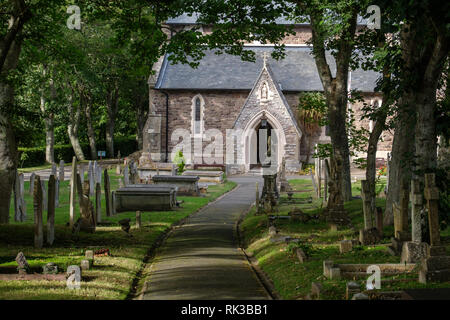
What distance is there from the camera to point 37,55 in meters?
20.9

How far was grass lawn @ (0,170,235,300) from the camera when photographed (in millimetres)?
9750

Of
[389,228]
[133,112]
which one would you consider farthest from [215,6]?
[133,112]

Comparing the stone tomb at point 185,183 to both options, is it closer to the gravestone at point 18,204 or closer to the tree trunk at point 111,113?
the gravestone at point 18,204

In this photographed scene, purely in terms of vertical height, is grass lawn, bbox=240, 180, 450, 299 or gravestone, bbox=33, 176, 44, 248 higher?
gravestone, bbox=33, 176, 44, 248

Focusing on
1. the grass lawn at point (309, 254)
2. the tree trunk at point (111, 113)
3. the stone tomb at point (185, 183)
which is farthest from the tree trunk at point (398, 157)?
the tree trunk at point (111, 113)

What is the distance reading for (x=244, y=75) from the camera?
4694 centimetres

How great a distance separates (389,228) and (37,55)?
1226 cm

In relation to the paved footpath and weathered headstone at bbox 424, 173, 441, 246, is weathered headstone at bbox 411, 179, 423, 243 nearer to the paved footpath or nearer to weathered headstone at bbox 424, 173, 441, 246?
weathered headstone at bbox 424, 173, 441, 246

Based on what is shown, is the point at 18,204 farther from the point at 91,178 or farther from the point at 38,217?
the point at 91,178

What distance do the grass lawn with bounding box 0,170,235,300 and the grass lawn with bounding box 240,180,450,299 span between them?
2.50 m

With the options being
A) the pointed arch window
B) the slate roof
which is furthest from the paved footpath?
the slate roof

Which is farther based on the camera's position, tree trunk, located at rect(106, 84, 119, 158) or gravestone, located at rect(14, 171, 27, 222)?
tree trunk, located at rect(106, 84, 119, 158)

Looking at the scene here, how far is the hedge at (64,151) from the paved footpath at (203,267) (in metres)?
23.4
